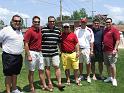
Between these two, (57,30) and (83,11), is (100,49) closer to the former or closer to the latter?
(57,30)

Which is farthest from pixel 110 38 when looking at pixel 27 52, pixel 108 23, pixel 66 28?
pixel 27 52

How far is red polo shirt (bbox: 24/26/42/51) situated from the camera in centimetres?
987

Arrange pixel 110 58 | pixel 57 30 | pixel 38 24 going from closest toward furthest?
pixel 38 24, pixel 57 30, pixel 110 58

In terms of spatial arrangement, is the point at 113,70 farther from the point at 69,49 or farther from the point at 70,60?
the point at 69,49

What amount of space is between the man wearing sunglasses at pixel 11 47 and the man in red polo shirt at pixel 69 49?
1.89 metres

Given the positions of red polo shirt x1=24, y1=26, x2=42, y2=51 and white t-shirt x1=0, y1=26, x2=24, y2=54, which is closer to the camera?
white t-shirt x1=0, y1=26, x2=24, y2=54

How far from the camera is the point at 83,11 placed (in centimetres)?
13162

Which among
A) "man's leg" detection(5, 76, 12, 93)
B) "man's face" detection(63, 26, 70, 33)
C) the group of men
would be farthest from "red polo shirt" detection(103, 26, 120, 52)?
"man's leg" detection(5, 76, 12, 93)

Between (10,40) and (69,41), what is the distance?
2278mm

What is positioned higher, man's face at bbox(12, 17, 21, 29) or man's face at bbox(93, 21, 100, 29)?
man's face at bbox(12, 17, 21, 29)

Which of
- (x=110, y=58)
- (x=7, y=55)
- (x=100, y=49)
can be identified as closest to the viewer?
(x=7, y=55)

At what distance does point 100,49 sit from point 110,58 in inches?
35.6

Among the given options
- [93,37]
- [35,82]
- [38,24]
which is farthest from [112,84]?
[38,24]

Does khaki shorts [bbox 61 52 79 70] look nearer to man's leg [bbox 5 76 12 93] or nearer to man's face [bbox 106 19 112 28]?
man's face [bbox 106 19 112 28]
